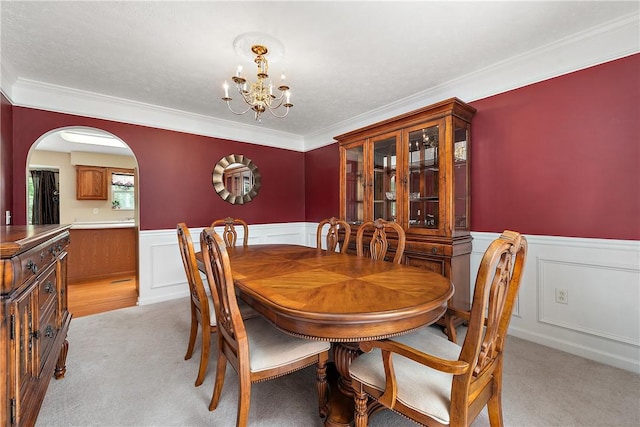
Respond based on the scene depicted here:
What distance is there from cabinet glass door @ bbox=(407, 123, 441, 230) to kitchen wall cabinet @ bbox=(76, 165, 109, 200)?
623 cm

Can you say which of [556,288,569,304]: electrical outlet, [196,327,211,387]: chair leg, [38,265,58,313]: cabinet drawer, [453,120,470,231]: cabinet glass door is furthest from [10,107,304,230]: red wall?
[556,288,569,304]: electrical outlet

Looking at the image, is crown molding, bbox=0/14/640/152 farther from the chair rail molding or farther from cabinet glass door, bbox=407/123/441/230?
the chair rail molding

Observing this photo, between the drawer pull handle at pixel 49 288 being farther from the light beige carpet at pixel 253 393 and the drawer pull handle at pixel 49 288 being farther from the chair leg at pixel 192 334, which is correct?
the chair leg at pixel 192 334

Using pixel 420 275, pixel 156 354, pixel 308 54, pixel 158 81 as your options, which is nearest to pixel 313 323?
pixel 420 275

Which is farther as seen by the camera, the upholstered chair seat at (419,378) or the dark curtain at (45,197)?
the dark curtain at (45,197)

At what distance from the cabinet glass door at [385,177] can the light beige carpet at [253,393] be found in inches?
→ 63.1

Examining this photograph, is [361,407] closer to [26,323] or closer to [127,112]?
[26,323]

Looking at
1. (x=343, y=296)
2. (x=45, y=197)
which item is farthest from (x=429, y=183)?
(x=45, y=197)

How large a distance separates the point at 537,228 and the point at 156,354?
3.27 meters

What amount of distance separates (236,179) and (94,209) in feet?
13.1

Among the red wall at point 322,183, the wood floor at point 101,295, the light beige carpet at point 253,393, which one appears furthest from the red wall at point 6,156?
the red wall at point 322,183

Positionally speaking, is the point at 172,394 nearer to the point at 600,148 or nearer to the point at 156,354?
the point at 156,354

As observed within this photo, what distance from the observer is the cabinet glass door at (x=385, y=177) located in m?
2.99

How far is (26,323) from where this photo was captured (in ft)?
3.65
